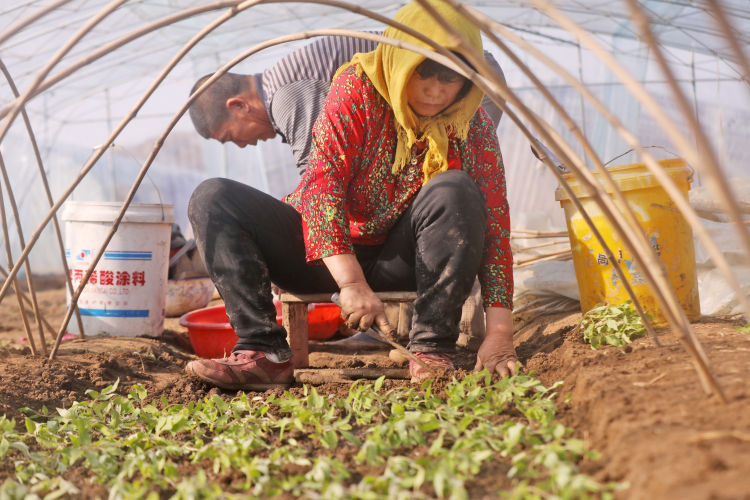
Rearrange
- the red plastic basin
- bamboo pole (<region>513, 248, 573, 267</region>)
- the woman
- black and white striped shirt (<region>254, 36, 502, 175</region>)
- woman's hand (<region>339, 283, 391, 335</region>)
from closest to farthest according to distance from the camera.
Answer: woman's hand (<region>339, 283, 391, 335</region>) < the woman < black and white striped shirt (<region>254, 36, 502, 175</region>) < the red plastic basin < bamboo pole (<region>513, 248, 573, 267</region>)

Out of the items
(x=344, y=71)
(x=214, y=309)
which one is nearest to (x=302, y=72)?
(x=344, y=71)

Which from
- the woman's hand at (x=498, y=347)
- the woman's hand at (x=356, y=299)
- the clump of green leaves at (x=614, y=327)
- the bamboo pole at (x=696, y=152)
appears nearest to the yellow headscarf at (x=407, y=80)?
the woman's hand at (x=356, y=299)

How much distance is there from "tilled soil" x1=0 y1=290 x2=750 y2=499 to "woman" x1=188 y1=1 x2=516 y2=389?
7.9 inches

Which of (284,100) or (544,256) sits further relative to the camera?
(544,256)

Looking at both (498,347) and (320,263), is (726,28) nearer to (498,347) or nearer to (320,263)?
(498,347)

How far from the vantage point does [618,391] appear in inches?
53.2

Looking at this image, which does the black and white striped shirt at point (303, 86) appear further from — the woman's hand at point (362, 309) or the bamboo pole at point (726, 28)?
the bamboo pole at point (726, 28)

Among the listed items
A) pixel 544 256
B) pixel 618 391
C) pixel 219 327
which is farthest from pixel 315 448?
pixel 544 256

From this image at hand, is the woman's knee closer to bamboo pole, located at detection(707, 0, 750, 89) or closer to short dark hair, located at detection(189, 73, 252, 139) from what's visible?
bamboo pole, located at detection(707, 0, 750, 89)

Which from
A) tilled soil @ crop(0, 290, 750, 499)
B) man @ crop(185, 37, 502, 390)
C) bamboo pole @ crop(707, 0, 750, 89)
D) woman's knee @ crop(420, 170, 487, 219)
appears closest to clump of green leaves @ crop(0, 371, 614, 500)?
tilled soil @ crop(0, 290, 750, 499)

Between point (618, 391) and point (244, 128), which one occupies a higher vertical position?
point (244, 128)

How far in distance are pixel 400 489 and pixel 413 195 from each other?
3.95 ft

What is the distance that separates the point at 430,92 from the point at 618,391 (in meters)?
1.06

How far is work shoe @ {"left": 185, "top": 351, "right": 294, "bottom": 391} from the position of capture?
1.99 meters
